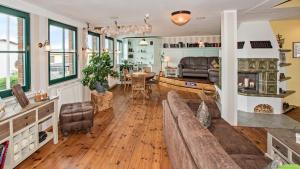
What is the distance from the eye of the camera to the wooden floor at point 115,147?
2.96 meters

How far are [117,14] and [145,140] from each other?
306 cm

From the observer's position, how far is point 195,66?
10680 mm

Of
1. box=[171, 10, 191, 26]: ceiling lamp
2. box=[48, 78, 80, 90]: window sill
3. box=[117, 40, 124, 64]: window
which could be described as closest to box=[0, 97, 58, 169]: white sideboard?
box=[48, 78, 80, 90]: window sill

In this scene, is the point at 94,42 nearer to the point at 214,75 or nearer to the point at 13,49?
the point at 13,49

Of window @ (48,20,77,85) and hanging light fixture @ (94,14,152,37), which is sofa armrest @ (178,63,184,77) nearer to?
hanging light fixture @ (94,14,152,37)

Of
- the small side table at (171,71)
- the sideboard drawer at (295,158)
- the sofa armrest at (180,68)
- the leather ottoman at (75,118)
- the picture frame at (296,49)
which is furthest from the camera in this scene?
the small side table at (171,71)

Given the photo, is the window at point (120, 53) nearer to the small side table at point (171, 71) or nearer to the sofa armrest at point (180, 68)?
the small side table at point (171, 71)

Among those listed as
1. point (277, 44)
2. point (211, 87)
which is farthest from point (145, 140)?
point (211, 87)

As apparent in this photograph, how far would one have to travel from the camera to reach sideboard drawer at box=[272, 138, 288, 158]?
2.46 metres

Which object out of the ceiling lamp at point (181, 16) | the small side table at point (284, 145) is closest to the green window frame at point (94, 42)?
the ceiling lamp at point (181, 16)

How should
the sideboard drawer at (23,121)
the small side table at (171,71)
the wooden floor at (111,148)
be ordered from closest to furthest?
the sideboard drawer at (23,121), the wooden floor at (111,148), the small side table at (171,71)

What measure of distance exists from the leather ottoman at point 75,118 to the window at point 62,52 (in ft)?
4.04

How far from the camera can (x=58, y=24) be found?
5.02 meters

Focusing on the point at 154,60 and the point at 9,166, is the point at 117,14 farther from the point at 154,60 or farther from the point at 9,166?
the point at 154,60
